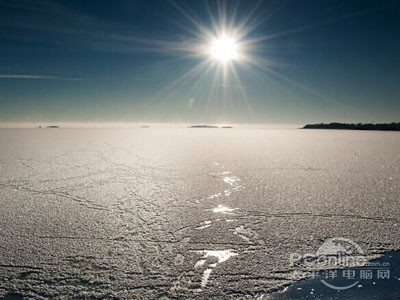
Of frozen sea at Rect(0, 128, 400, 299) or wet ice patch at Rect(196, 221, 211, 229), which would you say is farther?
wet ice patch at Rect(196, 221, 211, 229)

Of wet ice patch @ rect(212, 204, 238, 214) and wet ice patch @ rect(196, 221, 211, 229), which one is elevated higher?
wet ice patch @ rect(212, 204, 238, 214)

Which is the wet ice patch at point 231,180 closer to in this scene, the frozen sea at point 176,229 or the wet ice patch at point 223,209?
the frozen sea at point 176,229

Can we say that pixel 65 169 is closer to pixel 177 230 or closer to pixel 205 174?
pixel 205 174

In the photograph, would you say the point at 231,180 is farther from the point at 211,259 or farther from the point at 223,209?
the point at 211,259

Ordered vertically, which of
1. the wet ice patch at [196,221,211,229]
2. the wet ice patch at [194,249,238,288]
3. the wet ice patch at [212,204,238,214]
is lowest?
the wet ice patch at [194,249,238,288]

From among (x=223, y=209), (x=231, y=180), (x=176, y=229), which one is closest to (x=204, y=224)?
(x=176, y=229)

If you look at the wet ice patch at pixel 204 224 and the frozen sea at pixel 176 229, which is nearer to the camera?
the frozen sea at pixel 176 229

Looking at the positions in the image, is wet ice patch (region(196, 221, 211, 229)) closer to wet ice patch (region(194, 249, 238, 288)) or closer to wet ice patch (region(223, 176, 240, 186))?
wet ice patch (region(194, 249, 238, 288))

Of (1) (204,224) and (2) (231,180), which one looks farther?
(2) (231,180)

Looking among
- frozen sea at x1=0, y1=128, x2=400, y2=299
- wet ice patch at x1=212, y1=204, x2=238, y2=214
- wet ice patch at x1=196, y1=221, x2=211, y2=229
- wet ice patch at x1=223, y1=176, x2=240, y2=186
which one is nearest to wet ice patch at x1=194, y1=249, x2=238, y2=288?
frozen sea at x1=0, y1=128, x2=400, y2=299

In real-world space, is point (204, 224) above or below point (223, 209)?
below

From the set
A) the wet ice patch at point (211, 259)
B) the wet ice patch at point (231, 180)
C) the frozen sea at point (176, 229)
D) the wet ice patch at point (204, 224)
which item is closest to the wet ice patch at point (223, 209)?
the frozen sea at point (176, 229)

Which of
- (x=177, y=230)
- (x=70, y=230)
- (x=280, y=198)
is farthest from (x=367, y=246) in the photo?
(x=70, y=230)

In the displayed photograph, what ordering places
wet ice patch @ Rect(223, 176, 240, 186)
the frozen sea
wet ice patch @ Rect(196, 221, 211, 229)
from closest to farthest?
the frozen sea, wet ice patch @ Rect(196, 221, 211, 229), wet ice patch @ Rect(223, 176, 240, 186)
